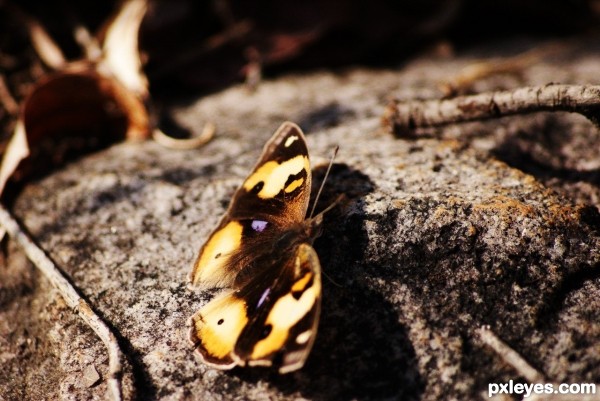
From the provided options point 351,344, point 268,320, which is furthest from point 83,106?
point 351,344

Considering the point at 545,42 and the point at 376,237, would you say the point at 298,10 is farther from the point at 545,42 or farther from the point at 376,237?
the point at 376,237

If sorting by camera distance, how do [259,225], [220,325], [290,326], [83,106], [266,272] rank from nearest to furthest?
[290,326], [220,325], [266,272], [259,225], [83,106]

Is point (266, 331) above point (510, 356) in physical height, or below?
above

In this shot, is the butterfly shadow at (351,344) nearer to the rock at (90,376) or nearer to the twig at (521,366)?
the twig at (521,366)

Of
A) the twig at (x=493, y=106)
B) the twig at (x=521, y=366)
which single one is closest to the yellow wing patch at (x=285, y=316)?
the twig at (x=521, y=366)

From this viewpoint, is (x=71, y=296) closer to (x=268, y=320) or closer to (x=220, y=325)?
(x=220, y=325)

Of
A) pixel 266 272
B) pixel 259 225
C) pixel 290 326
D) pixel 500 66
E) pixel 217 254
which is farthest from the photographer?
pixel 500 66

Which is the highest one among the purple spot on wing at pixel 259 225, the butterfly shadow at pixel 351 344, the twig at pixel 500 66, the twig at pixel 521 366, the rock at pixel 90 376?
the rock at pixel 90 376

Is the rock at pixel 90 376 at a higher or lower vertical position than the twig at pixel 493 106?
higher
